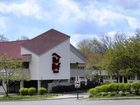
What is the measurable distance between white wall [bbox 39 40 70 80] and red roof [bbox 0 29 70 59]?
2.52 ft

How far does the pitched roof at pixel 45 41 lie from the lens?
69.6 metres

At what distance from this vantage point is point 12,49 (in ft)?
243

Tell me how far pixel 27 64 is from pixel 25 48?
8.67ft

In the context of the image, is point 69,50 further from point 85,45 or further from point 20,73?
point 85,45

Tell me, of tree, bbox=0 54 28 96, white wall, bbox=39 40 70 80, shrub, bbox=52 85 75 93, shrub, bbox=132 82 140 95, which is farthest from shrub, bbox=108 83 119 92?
shrub, bbox=52 85 75 93

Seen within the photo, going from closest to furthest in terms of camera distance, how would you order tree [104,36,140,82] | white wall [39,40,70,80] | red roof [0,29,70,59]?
tree [104,36,140,82] < red roof [0,29,70,59] < white wall [39,40,70,80]

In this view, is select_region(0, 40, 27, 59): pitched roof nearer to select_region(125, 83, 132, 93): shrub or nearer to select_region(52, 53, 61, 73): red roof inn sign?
select_region(52, 53, 61, 73): red roof inn sign

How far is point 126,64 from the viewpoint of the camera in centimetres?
4891

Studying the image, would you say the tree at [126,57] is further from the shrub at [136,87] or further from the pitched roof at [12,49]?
the pitched roof at [12,49]

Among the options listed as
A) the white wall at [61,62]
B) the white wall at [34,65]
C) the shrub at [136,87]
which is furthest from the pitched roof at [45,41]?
the shrub at [136,87]

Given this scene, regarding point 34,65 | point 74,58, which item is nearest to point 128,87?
point 34,65

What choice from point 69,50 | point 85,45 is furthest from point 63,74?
point 85,45

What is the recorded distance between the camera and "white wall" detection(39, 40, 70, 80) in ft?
229

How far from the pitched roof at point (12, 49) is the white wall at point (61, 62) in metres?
3.64
